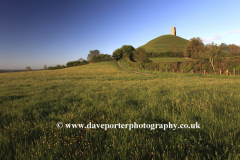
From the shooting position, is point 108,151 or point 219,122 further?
point 219,122

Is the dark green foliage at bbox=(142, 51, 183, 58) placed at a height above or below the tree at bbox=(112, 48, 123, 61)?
below

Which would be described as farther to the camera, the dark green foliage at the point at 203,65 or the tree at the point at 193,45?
the tree at the point at 193,45

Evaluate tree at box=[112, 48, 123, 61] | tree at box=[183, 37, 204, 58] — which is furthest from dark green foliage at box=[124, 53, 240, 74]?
tree at box=[112, 48, 123, 61]

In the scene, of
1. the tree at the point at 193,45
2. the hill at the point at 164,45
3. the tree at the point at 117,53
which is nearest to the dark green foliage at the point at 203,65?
the tree at the point at 193,45

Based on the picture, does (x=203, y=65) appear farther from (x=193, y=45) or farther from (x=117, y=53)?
(x=117, y=53)

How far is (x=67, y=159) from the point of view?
6.21 ft

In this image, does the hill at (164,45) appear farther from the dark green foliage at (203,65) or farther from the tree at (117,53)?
the dark green foliage at (203,65)

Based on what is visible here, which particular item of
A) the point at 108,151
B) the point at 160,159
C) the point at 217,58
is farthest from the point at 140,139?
the point at 217,58

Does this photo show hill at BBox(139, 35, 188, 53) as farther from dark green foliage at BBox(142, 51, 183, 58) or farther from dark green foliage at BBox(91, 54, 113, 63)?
dark green foliage at BBox(91, 54, 113, 63)

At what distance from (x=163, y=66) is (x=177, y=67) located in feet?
14.8

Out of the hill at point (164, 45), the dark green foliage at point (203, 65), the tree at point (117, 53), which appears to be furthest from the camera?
the hill at point (164, 45)

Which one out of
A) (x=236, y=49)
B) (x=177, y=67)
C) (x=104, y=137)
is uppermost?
(x=236, y=49)

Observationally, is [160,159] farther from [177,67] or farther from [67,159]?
[177,67]


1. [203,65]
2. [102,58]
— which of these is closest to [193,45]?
[203,65]
